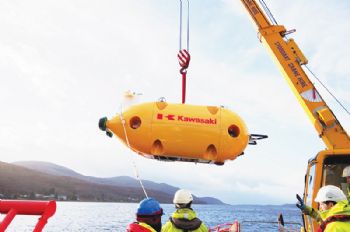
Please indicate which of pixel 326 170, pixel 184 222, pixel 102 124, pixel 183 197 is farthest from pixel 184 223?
pixel 326 170

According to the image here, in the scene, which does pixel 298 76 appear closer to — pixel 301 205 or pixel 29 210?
pixel 301 205

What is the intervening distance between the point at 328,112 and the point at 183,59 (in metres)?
4.67

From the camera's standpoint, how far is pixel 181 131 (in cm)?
611

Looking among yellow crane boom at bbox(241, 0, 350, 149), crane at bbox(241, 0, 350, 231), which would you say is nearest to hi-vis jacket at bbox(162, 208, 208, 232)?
crane at bbox(241, 0, 350, 231)

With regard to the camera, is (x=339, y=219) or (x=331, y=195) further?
(x=331, y=195)

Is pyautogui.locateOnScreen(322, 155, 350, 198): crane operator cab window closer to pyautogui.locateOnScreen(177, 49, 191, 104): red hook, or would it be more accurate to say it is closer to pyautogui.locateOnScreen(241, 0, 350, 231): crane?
pyautogui.locateOnScreen(241, 0, 350, 231): crane

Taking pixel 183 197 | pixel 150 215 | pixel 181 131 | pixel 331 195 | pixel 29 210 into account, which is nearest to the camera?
pixel 29 210

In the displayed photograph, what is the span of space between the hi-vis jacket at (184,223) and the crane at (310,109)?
3.74m

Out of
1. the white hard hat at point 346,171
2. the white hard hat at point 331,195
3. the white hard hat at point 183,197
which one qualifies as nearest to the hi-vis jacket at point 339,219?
the white hard hat at point 331,195

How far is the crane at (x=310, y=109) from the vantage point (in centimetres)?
800

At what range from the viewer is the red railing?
81.6 inches

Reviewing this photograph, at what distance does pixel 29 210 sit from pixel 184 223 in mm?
2962

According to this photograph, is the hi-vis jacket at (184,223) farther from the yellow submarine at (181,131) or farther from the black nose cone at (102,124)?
the black nose cone at (102,124)

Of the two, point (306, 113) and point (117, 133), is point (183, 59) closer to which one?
point (117, 133)
